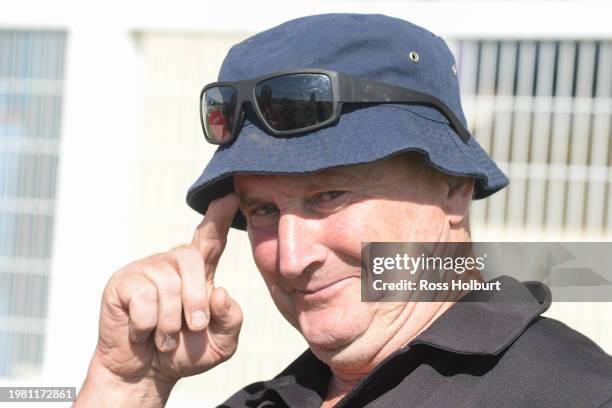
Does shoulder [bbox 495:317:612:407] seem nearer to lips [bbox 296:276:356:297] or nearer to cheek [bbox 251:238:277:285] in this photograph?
lips [bbox 296:276:356:297]

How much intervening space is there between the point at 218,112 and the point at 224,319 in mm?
470

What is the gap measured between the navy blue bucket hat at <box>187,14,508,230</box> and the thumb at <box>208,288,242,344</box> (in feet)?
0.86

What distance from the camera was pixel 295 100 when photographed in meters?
1.84

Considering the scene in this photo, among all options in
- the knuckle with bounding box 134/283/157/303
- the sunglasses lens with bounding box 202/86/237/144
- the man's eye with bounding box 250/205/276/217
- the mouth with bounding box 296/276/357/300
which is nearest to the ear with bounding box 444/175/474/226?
the mouth with bounding box 296/276/357/300

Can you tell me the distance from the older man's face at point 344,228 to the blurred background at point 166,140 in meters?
3.70

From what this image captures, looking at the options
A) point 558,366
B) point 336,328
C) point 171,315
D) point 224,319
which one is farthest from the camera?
point 224,319

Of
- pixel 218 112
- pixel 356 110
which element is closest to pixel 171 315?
pixel 218 112

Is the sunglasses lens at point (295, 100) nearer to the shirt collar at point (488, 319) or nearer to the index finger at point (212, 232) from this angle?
the index finger at point (212, 232)

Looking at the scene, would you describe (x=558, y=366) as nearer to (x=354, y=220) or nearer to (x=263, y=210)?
(x=354, y=220)

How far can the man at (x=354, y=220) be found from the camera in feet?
5.61

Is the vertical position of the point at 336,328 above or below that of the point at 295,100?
below

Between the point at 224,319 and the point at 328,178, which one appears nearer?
the point at 328,178

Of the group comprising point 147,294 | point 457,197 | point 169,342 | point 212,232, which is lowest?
point 169,342

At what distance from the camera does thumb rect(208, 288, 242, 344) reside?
2020 mm
